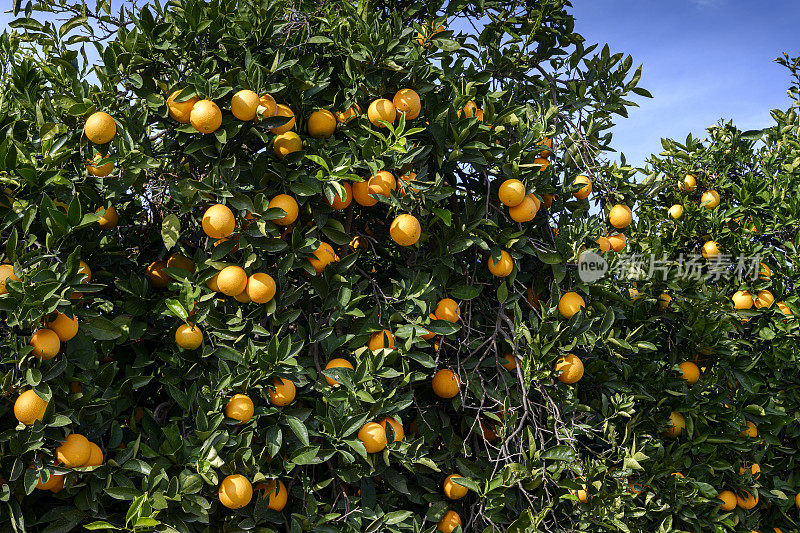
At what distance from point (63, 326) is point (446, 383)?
1.04m

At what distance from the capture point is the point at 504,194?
1.90 metres

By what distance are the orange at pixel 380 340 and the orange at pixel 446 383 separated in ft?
0.83

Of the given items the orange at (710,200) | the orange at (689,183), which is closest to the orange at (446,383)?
the orange at (710,200)

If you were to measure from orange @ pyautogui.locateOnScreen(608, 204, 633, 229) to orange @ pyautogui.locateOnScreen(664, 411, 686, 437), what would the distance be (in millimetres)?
860

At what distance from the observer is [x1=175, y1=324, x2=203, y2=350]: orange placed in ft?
5.39

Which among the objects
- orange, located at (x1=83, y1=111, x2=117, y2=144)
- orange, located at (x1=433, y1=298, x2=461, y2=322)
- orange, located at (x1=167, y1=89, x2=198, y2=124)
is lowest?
orange, located at (x1=433, y1=298, x2=461, y2=322)

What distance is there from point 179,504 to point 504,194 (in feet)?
4.02

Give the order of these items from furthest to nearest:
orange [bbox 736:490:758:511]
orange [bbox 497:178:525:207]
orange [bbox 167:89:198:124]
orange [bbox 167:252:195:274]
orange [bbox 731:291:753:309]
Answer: orange [bbox 731:291:753:309] < orange [bbox 736:490:758:511] < orange [bbox 497:178:525:207] < orange [bbox 167:252:195:274] < orange [bbox 167:89:198:124]

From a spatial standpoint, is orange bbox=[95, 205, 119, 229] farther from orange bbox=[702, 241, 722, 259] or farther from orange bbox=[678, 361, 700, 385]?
orange bbox=[702, 241, 722, 259]

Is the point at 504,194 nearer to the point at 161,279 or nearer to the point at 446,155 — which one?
the point at 446,155

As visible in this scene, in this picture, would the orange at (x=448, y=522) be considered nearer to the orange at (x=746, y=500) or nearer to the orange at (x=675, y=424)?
the orange at (x=675, y=424)

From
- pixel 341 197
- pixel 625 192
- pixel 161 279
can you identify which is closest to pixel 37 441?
pixel 161 279

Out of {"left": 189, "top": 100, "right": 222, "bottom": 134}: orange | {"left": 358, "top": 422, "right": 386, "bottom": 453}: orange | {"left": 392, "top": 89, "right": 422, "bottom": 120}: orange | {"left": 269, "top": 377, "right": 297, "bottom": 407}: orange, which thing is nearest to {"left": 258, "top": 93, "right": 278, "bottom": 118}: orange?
{"left": 189, "top": 100, "right": 222, "bottom": 134}: orange

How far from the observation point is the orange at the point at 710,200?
320 centimetres
